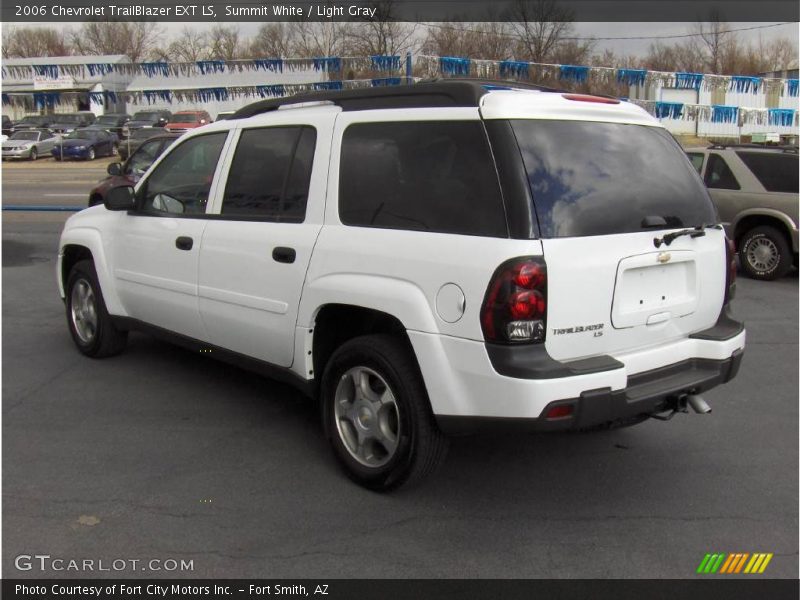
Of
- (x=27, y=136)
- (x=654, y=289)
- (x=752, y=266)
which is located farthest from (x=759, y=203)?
(x=27, y=136)

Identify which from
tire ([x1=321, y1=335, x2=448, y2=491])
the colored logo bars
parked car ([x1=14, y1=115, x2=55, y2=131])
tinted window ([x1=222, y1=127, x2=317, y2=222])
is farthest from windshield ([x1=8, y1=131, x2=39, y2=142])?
the colored logo bars

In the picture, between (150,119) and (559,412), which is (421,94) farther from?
(150,119)

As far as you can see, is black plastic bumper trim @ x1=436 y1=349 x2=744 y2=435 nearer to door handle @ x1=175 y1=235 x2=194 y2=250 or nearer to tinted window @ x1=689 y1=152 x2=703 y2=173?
door handle @ x1=175 y1=235 x2=194 y2=250

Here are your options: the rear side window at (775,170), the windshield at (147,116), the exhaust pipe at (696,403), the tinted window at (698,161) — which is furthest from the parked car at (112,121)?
the exhaust pipe at (696,403)

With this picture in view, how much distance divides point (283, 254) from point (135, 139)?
31022 mm

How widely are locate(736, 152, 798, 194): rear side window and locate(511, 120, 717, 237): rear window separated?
6.91 metres

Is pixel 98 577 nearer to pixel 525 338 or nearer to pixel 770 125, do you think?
pixel 525 338

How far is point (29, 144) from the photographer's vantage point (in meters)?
35.7

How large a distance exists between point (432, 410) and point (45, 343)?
459cm

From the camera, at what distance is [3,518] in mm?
3619

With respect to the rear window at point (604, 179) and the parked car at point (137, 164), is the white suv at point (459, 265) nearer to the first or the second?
the rear window at point (604, 179)

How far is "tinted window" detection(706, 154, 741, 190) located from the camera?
10.4 m

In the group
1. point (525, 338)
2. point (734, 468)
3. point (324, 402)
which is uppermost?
point (525, 338)

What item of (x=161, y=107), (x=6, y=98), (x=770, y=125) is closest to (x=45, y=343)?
(x=770, y=125)
